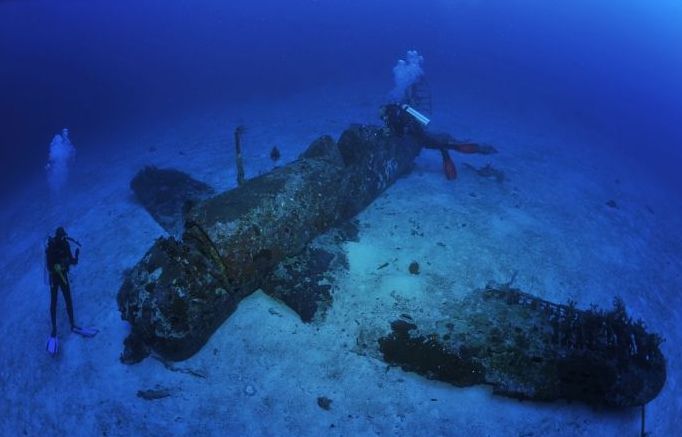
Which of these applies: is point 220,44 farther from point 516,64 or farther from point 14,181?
point 14,181

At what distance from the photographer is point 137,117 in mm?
28188

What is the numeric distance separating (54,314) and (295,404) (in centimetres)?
483

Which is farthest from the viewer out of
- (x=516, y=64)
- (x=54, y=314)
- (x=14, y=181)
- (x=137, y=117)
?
(x=516, y=64)

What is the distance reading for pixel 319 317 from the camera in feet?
21.3

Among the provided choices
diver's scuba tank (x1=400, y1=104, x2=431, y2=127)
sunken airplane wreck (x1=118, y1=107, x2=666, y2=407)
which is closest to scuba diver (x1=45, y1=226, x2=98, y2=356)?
sunken airplane wreck (x1=118, y1=107, x2=666, y2=407)

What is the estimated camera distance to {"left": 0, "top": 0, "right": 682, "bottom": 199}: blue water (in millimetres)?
30828

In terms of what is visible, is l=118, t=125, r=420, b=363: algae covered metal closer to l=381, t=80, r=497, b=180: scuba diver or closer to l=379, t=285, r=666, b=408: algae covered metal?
l=379, t=285, r=666, b=408: algae covered metal

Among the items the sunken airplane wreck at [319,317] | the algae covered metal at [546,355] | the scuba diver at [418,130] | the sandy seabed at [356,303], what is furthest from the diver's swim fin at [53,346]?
the scuba diver at [418,130]

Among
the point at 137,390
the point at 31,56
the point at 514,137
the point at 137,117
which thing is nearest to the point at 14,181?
the point at 137,117

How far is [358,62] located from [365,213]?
4112cm

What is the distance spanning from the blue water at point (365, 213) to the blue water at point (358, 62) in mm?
552

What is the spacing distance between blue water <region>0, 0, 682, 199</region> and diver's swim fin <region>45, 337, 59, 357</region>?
17401 millimetres

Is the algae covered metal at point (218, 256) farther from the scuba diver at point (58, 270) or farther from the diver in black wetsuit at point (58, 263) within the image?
the diver in black wetsuit at point (58, 263)

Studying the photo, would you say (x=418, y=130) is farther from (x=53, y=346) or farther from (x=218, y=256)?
(x=53, y=346)
